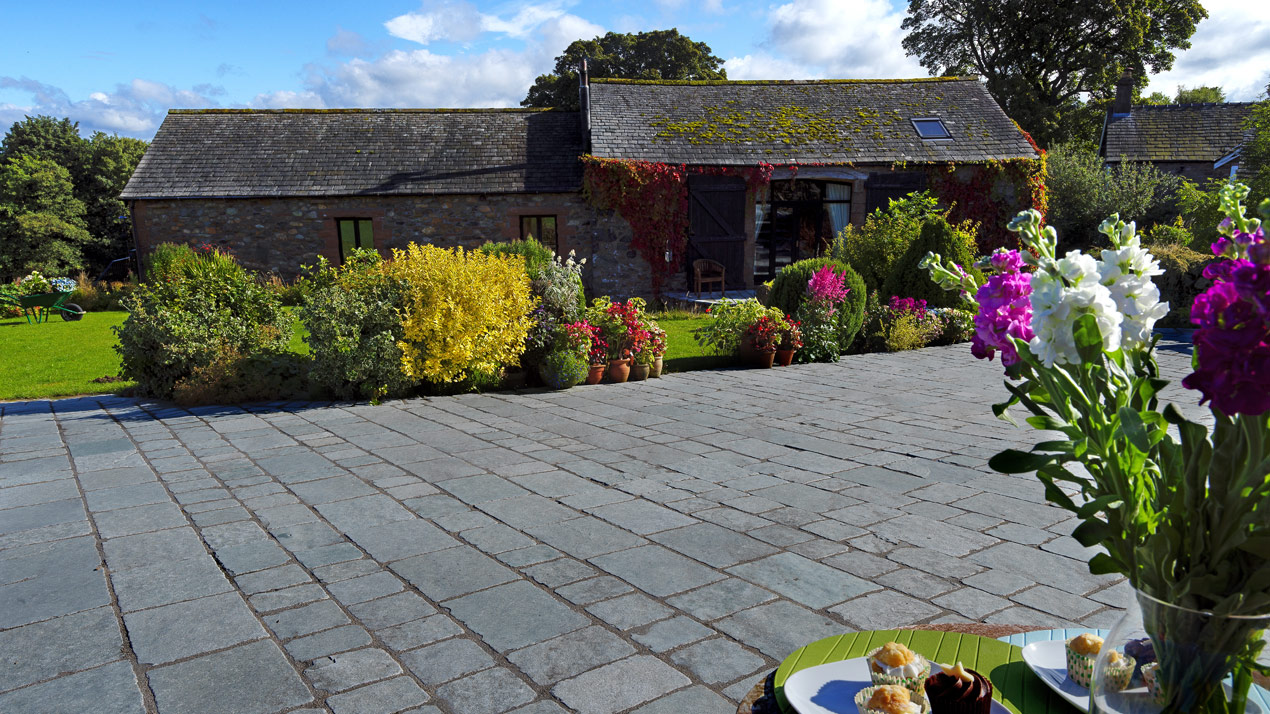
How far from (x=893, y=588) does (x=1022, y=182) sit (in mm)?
15987

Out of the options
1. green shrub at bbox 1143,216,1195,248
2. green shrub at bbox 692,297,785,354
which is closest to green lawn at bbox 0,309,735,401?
green shrub at bbox 692,297,785,354

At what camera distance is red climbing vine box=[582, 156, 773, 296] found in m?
15.6

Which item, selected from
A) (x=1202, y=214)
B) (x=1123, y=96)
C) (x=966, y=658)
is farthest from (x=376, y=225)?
(x=1123, y=96)

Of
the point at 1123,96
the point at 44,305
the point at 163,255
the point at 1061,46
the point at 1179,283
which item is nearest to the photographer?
the point at 1179,283

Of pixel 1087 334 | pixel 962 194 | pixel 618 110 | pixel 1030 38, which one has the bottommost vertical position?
pixel 1087 334

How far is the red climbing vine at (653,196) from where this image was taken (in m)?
15.6

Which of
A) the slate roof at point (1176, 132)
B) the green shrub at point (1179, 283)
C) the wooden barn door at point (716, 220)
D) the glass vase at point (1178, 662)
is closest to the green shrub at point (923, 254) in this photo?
the green shrub at point (1179, 283)

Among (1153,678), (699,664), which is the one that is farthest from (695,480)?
(1153,678)

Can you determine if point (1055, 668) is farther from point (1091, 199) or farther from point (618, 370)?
point (1091, 199)

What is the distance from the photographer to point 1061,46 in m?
28.2

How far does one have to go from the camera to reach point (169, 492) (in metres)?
4.62

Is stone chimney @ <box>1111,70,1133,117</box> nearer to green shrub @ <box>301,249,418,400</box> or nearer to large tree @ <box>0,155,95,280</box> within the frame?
green shrub @ <box>301,249,418,400</box>

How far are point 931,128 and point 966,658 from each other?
699 inches

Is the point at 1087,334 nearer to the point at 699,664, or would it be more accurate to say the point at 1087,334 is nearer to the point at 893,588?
the point at 699,664
